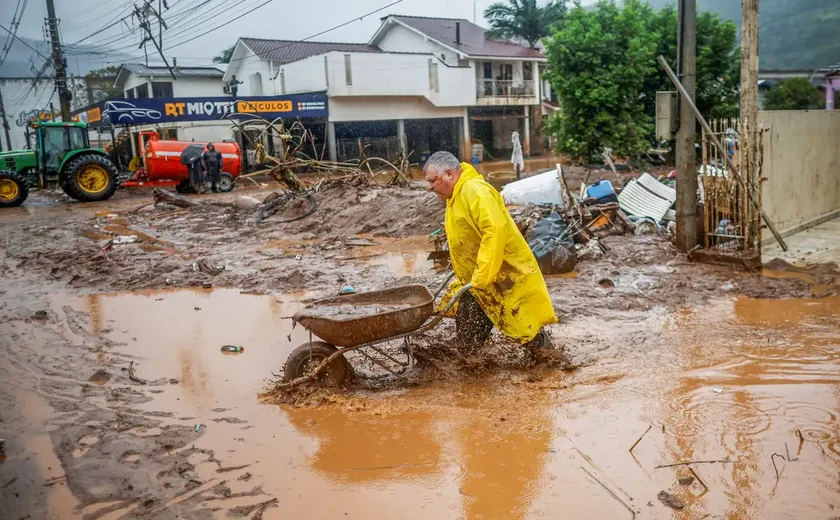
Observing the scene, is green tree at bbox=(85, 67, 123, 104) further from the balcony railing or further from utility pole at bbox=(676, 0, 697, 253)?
utility pole at bbox=(676, 0, 697, 253)

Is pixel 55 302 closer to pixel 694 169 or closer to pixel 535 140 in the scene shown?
pixel 694 169

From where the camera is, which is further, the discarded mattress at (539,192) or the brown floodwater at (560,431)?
the discarded mattress at (539,192)

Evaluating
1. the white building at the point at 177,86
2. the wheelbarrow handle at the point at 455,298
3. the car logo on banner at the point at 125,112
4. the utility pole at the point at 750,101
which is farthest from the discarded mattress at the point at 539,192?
the white building at the point at 177,86

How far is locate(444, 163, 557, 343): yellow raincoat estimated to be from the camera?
4664 millimetres

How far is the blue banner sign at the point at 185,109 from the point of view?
74.9 ft

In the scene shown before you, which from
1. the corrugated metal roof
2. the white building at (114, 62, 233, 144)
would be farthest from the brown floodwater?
the white building at (114, 62, 233, 144)

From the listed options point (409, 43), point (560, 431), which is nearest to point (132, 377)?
point (560, 431)

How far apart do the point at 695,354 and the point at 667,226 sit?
608 cm

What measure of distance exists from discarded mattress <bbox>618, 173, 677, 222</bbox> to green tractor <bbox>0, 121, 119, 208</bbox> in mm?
14855

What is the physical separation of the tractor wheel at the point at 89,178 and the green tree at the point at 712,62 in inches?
701

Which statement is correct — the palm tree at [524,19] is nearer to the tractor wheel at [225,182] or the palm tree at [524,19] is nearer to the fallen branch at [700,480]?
the tractor wheel at [225,182]

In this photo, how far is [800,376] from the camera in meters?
4.88

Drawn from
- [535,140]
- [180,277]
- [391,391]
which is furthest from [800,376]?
[535,140]

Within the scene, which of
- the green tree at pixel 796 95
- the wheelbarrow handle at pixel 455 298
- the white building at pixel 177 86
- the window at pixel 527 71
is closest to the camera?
the wheelbarrow handle at pixel 455 298
